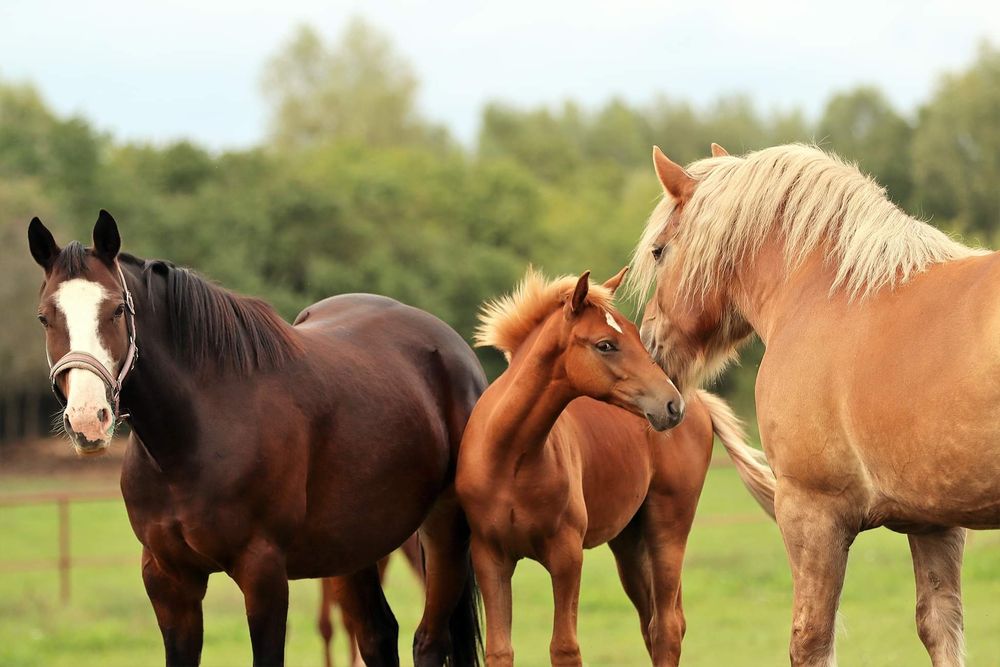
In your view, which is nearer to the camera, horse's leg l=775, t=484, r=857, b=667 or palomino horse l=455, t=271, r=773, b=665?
horse's leg l=775, t=484, r=857, b=667

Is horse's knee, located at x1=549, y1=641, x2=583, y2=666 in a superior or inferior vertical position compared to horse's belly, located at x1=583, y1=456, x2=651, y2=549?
inferior

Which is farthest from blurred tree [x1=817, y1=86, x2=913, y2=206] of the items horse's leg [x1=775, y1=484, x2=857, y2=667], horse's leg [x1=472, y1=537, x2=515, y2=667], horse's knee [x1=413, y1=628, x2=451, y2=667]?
horse's leg [x1=775, y1=484, x2=857, y2=667]

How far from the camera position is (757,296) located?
4188 mm

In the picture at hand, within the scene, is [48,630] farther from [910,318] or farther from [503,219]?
[503,219]

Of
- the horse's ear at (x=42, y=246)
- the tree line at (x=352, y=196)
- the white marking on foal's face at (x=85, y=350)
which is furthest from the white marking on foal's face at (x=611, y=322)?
the tree line at (x=352, y=196)

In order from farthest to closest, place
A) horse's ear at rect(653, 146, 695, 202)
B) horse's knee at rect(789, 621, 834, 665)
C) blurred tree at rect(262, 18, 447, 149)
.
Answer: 1. blurred tree at rect(262, 18, 447, 149)
2. horse's ear at rect(653, 146, 695, 202)
3. horse's knee at rect(789, 621, 834, 665)

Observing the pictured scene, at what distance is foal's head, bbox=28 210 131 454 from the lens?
357 cm

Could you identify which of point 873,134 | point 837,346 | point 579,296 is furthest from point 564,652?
point 873,134

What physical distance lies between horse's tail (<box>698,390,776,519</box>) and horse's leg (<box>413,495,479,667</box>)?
1.51 meters

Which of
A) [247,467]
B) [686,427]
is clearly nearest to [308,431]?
[247,467]

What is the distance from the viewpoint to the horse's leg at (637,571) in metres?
5.65

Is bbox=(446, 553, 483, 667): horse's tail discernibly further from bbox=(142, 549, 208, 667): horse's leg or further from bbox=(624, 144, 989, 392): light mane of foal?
bbox=(624, 144, 989, 392): light mane of foal

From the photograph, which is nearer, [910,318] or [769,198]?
[910,318]

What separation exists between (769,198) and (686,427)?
1.89 metres
